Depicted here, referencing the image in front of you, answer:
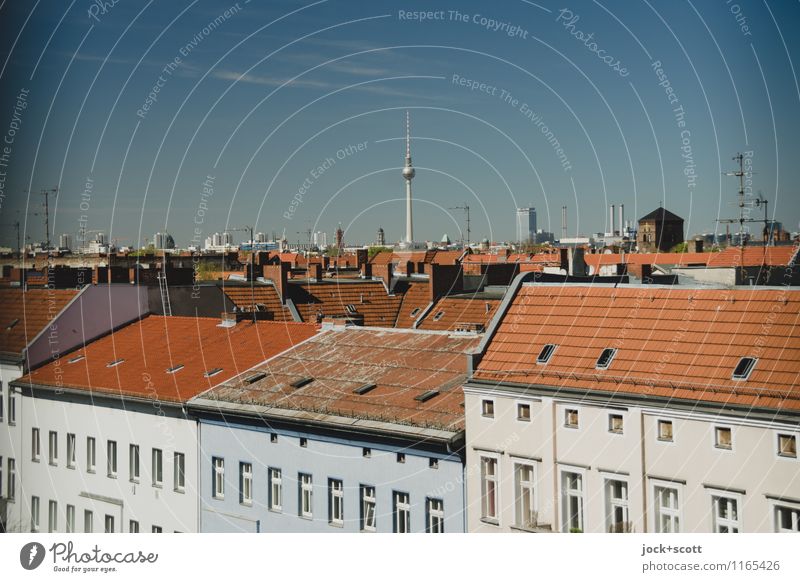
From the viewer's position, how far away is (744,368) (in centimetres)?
1021

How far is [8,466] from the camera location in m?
13.1

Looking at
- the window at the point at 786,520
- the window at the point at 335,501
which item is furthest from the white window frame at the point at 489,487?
the window at the point at 786,520

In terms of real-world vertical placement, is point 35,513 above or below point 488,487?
below

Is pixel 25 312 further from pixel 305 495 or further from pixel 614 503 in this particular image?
pixel 614 503

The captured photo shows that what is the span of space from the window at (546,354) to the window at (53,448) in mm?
7736

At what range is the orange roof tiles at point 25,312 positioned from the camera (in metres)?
15.4

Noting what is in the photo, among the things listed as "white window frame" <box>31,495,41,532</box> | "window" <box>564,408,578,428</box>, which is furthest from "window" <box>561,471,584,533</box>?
"white window frame" <box>31,495,41,532</box>

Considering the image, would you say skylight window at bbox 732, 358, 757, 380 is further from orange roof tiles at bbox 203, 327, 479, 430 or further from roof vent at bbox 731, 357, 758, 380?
orange roof tiles at bbox 203, 327, 479, 430

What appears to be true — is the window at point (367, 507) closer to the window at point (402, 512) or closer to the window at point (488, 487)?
the window at point (402, 512)

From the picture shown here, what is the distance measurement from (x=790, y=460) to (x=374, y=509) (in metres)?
5.10

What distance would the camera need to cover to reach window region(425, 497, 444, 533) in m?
12.0

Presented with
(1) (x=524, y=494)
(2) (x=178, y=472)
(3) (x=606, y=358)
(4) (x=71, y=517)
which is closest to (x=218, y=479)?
(2) (x=178, y=472)

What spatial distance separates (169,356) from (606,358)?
8520 millimetres
